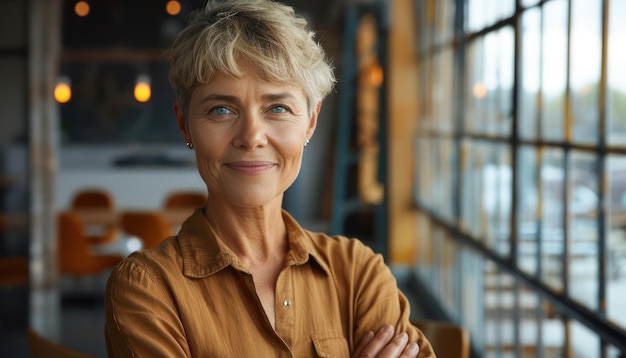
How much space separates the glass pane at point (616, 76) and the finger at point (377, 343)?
4.60ft

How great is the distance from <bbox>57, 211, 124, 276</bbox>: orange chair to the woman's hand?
5.32 metres

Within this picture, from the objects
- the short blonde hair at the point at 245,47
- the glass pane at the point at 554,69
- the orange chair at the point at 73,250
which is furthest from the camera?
the orange chair at the point at 73,250

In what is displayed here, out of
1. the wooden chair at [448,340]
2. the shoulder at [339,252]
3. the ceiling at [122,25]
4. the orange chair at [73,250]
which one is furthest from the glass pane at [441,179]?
the shoulder at [339,252]

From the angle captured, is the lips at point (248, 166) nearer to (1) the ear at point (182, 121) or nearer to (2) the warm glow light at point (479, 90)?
(1) the ear at point (182, 121)

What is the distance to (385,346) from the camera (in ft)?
5.77

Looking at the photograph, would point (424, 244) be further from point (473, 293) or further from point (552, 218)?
point (552, 218)

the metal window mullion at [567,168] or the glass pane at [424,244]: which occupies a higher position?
the metal window mullion at [567,168]

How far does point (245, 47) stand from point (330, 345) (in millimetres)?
603

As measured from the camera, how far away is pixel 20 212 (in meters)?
6.02

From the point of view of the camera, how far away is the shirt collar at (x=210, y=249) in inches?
65.9

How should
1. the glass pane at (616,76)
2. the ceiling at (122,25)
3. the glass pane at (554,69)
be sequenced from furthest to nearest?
the ceiling at (122,25)
the glass pane at (554,69)
the glass pane at (616,76)

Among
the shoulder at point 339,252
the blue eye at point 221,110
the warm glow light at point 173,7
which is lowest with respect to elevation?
the shoulder at point 339,252

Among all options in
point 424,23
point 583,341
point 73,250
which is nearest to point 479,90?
point 583,341

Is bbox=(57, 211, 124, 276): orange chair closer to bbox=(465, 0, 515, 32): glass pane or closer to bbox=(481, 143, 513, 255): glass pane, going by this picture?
bbox=(481, 143, 513, 255): glass pane
